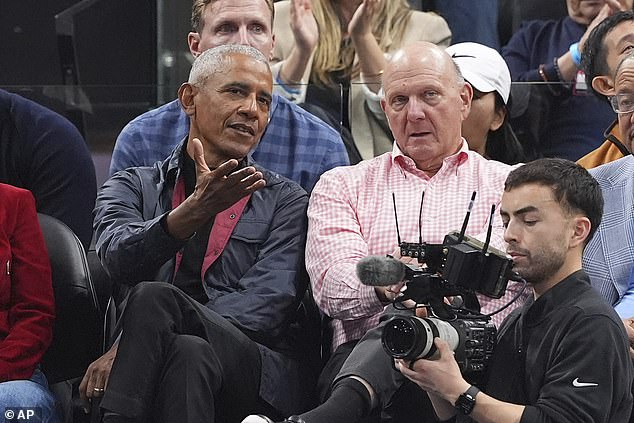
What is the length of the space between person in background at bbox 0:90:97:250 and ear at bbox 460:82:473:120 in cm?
107

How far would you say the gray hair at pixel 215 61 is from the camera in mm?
3170

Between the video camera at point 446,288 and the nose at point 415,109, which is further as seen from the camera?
the nose at point 415,109

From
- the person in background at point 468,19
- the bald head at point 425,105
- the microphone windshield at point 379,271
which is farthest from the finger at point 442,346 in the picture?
the person in background at point 468,19

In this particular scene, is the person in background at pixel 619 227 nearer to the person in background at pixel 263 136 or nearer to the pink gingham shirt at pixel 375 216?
the pink gingham shirt at pixel 375 216

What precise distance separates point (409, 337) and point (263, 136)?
1259 millimetres

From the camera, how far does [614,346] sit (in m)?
2.42

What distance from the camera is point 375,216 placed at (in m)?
3.12

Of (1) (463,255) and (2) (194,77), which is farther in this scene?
(2) (194,77)

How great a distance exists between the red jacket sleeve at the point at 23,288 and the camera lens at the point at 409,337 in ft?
3.07

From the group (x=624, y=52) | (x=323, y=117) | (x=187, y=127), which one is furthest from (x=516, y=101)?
(x=187, y=127)

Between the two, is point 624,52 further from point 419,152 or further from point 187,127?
point 187,127

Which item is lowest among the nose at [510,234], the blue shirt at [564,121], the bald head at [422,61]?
the blue shirt at [564,121]

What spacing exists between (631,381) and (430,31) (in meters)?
2.02

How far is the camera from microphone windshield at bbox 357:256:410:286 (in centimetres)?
245
